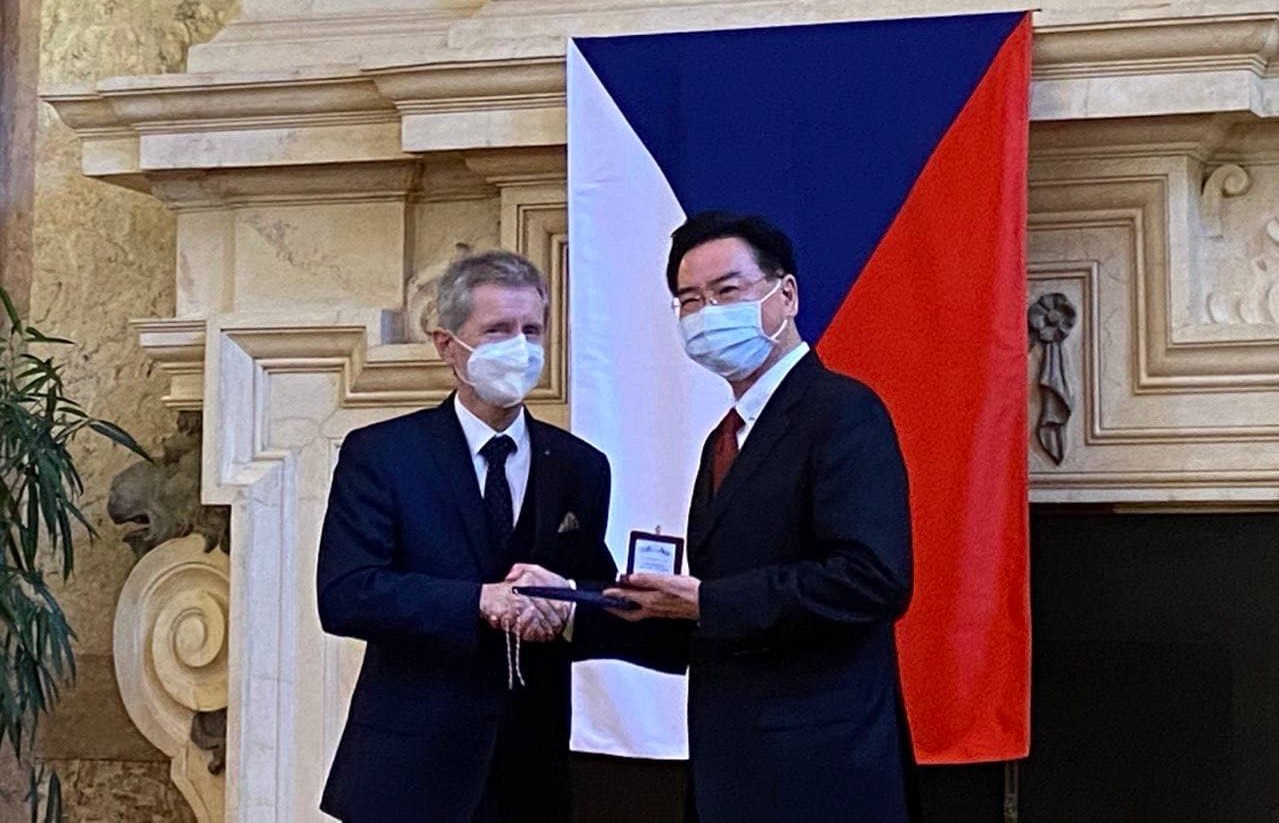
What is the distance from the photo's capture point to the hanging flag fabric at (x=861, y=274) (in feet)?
14.5

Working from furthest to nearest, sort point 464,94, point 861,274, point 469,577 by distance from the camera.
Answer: point 464,94, point 861,274, point 469,577

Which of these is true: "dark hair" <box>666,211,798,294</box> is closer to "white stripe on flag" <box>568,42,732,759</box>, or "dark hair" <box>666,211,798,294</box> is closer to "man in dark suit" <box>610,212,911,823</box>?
"man in dark suit" <box>610,212,911,823</box>

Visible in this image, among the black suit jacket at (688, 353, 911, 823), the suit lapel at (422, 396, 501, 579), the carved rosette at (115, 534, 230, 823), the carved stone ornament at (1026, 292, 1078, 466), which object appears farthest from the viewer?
the carved rosette at (115, 534, 230, 823)

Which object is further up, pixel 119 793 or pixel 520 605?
pixel 520 605

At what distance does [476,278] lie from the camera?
11.4 feet

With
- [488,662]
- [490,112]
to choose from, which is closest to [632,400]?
[490,112]

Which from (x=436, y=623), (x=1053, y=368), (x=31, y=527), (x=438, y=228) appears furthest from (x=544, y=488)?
(x=438, y=228)

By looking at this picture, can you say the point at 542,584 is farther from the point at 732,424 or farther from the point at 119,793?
the point at 119,793

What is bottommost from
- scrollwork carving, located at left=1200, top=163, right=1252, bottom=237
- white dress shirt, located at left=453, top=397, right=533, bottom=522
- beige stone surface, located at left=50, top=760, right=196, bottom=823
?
beige stone surface, located at left=50, top=760, right=196, bottom=823

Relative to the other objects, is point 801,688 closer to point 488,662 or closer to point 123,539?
point 488,662

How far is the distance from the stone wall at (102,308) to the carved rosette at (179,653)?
0.16 meters

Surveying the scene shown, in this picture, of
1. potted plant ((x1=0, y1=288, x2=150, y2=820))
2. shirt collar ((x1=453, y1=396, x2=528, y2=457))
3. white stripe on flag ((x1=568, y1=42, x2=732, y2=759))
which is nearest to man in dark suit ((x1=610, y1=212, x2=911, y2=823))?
shirt collar ((x1=453, y1=396, x2=528, y2=457))

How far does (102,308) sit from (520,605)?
2.76 m

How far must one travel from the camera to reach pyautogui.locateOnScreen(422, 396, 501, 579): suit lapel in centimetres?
337
